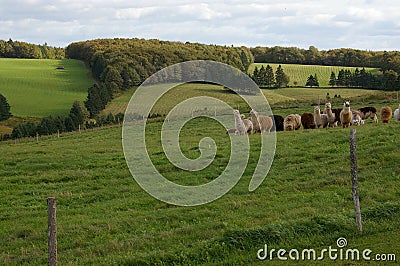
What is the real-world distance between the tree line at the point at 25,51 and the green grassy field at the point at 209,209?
120016mm

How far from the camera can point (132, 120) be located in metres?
38.4

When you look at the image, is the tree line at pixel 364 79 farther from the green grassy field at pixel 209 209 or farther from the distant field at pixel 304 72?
the green grassy field at pixel 209 209

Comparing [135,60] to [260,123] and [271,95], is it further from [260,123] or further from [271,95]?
[260,123]

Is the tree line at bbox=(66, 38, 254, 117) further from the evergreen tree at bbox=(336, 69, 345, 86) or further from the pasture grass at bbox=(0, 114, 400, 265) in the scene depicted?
the pasture grass at bbox=(0, 114, 400, 265)

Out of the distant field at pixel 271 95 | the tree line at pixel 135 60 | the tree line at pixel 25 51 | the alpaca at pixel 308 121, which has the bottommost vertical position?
the distant field at pixel 271 95

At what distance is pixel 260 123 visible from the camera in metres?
28.2

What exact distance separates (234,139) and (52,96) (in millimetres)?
65816

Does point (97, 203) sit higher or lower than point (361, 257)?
lower

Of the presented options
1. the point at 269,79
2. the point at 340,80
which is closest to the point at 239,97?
the point at 269,79

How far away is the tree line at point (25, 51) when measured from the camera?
134 meters

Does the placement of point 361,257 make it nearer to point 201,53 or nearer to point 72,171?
point 72,171

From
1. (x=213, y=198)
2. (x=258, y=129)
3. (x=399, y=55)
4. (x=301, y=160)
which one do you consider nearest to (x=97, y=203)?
(x=213, y=198)

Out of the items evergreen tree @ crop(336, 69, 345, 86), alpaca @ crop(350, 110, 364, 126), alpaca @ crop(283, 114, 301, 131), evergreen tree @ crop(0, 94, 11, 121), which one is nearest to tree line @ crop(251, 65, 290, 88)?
evergreen tree @ crop(336, 69, 345, 86)

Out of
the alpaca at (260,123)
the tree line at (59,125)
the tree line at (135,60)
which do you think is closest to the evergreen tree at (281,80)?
the tree line at (135,60)
